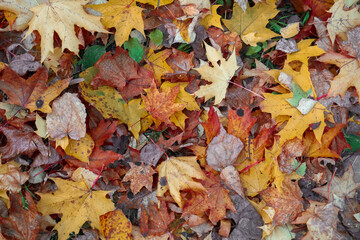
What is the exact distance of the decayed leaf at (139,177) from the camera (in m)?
1.68

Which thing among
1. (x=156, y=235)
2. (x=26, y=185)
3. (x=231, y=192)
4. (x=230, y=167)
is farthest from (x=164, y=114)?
(x=26, y=185)

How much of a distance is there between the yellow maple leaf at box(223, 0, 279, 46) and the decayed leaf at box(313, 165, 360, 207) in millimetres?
940

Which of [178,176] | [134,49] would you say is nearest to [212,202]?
[178,176]

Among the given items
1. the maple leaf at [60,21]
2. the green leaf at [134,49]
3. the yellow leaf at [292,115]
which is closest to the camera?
the maple leaf at [60,21]

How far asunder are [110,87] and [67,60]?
30 centimetres

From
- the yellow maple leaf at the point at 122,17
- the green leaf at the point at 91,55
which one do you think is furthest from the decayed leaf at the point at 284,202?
the green leaf at the point at 91,55

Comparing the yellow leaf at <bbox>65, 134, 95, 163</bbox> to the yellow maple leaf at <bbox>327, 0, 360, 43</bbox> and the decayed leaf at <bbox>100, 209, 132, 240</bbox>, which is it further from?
the yellow maple leaf at <bbox>327, 0, 360, 43</bbox>

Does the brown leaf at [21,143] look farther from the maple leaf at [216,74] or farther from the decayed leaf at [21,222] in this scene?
the maple leaf at [216,74]

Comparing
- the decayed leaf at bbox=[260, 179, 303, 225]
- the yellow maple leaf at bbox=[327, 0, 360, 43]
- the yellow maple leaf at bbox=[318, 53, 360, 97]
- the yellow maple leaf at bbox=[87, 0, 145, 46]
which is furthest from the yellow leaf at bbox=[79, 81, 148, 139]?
the yellow maple leaf at bbox=[327, 0, 360, 43]

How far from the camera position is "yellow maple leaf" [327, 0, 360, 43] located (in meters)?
1.63

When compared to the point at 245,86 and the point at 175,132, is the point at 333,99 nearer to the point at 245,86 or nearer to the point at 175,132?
the point at 245,86

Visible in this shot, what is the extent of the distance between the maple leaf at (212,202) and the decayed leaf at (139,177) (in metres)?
0.26

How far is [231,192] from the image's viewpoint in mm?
1656

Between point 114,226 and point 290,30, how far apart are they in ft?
5.19
